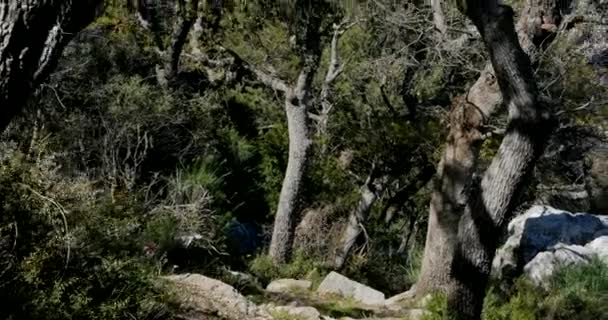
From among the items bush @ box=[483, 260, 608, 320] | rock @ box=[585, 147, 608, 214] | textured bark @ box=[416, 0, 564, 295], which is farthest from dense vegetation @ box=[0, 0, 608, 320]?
rock @ box=[585, 147, 608, 214]

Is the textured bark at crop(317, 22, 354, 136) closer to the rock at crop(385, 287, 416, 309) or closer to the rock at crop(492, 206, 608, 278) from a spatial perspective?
the rock at crop(492, 206, 608, 278)

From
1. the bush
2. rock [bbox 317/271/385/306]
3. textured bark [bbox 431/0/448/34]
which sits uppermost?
textured bark [bbox 431/0/448/34]

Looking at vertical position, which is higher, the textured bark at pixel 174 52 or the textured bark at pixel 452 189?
the textured bark at pixel 174 52

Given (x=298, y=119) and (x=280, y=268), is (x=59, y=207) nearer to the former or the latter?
(x=280, y=268)

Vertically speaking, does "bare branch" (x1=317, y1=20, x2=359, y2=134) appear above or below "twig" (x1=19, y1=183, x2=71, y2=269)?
above

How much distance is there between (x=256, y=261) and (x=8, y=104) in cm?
734

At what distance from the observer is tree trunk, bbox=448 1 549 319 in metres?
4.75

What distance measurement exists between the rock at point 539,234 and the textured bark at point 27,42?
593cm

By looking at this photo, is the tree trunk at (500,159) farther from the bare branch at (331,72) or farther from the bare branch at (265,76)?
the bare branch at (331,72)

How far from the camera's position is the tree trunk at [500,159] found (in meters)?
4.75

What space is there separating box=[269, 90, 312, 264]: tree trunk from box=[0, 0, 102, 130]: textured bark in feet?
25.0

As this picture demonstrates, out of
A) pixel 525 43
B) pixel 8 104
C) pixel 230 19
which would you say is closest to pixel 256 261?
pixel 230 19

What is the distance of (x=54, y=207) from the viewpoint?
4164 millimetres

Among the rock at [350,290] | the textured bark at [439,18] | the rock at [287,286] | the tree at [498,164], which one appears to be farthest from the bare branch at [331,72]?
the tree at [498,164]
